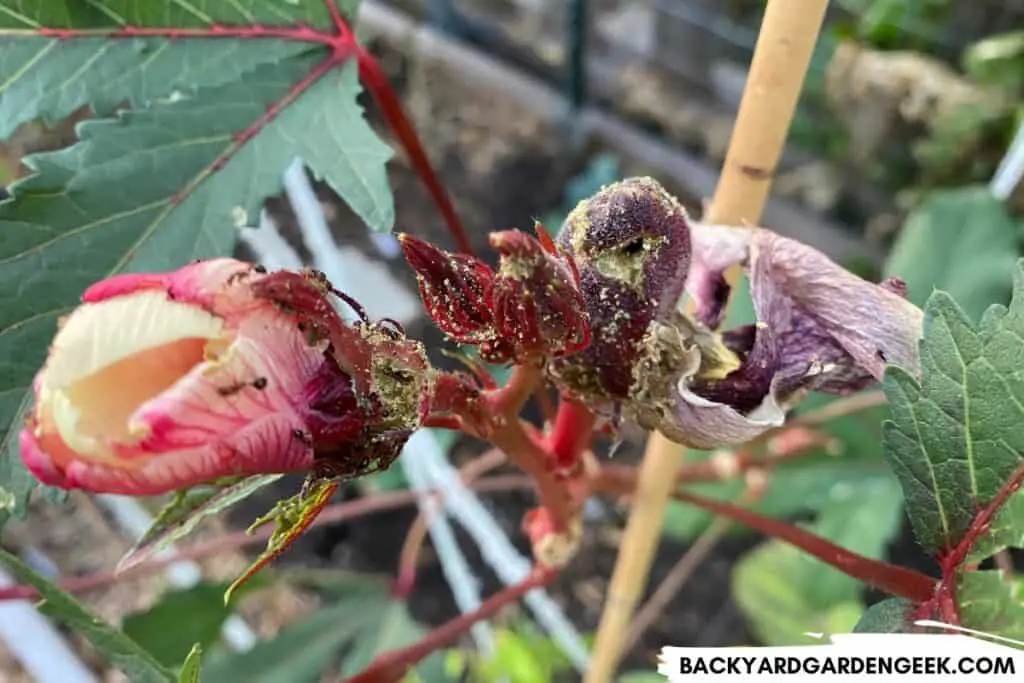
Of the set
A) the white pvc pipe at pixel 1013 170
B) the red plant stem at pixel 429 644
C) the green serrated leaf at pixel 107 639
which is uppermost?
the white pvc pipe at pixel 1013 170

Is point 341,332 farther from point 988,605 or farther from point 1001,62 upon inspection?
point 1001,62

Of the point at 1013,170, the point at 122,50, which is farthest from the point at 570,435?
the point at 1013,170

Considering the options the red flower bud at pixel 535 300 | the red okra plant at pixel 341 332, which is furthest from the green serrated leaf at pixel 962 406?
the red flower bud at pixel 535 300

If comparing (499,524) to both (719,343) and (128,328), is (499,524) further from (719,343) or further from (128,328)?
(128,328)

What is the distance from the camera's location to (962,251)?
808 millimetres

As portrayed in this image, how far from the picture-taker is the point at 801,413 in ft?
2.46

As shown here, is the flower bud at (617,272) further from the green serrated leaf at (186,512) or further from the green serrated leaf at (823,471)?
the green serrated leaf at (823,471)

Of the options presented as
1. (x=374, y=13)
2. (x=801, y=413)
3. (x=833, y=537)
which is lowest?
(x=833, y=537)

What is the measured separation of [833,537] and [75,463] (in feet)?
2.38

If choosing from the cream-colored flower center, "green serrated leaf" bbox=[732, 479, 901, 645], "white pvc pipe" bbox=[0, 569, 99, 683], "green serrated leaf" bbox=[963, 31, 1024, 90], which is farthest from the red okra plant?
"green serrated leaf" bbox=[963, 31, 1024, 90]

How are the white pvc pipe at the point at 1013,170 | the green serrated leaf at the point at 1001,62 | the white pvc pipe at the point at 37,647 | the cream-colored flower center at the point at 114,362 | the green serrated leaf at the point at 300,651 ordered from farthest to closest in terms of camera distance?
the green serrated leaf at the point at 1001,62
the white pvc pipe at the point at 37,647
the green serrated leaf at the point at 300,651
the white pvc pipe at the point at 1013,170
the cream-colored flower center at the point at 114,362

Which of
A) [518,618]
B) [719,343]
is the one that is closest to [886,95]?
[518,618]

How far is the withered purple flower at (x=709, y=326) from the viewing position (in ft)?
0.95

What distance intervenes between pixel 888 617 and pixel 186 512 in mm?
224
